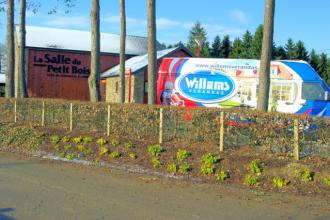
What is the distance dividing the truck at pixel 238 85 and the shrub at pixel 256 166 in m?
9.13

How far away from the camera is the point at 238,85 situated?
19.3 meters

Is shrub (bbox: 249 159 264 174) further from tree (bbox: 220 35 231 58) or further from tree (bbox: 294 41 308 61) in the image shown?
tree (bbox: 220 35 231 58)

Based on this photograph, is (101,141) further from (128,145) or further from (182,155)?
(182,155)

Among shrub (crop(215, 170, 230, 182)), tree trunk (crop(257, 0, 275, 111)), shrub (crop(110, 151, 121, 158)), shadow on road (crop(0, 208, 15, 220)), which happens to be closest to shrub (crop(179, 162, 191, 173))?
shrub (crop(215, 170, 230, 182))

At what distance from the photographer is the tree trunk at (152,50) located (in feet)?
50.7

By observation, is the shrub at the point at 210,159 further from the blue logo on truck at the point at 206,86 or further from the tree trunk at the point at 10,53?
the tree trunk at the point at 10,53

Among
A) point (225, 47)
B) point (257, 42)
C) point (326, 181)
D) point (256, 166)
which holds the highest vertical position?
point (225, 47)

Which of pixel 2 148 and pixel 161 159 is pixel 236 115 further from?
pixel 2 148

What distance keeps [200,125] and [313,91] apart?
8.31 metres

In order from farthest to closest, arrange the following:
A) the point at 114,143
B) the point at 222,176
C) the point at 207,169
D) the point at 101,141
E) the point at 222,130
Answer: the point at 101,141 < the point at 114,143 < the point at 222,130 < the point at 207,169 < the point at 222,176

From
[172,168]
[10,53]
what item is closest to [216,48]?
[10,53]

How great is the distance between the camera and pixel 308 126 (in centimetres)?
970

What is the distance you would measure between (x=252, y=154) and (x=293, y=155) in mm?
913

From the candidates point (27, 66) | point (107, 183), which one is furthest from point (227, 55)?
point (107, 183)
